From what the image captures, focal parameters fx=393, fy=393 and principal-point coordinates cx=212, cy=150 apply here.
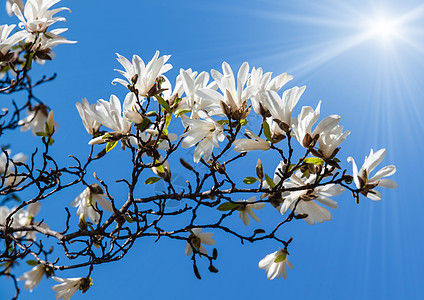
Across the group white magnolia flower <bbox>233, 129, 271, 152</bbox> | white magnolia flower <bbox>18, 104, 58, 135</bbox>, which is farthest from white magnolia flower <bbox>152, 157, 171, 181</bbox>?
white magnolia flower <bbox>18, 104, 58, 135</bbox>

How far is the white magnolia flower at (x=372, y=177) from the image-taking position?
121 cm

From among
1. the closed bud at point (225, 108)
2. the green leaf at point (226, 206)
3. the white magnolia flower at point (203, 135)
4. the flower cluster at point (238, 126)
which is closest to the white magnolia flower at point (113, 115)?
the flower cluster at point (238, 126)

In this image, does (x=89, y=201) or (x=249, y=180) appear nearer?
(x=249, y=180)

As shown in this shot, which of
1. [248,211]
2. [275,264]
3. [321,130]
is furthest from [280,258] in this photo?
[321,130]

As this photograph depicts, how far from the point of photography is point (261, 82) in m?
1.25

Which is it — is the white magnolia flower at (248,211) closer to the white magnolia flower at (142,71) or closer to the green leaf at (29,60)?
the white magnolia flower at (142,71)

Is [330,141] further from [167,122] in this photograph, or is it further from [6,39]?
[6,39]

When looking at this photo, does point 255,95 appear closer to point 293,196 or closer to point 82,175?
point 293,196

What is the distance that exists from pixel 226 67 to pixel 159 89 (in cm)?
A: 25

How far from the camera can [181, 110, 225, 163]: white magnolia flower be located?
3.97 feet

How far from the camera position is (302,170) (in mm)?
1249

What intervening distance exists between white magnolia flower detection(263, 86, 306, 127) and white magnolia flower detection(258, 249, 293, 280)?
56 cm

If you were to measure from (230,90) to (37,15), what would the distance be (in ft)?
3.10

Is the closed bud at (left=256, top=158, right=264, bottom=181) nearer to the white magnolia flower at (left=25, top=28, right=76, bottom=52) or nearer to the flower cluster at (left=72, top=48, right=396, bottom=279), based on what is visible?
the flower cluster at (left=72, top=48, right=396, bottom=279)
